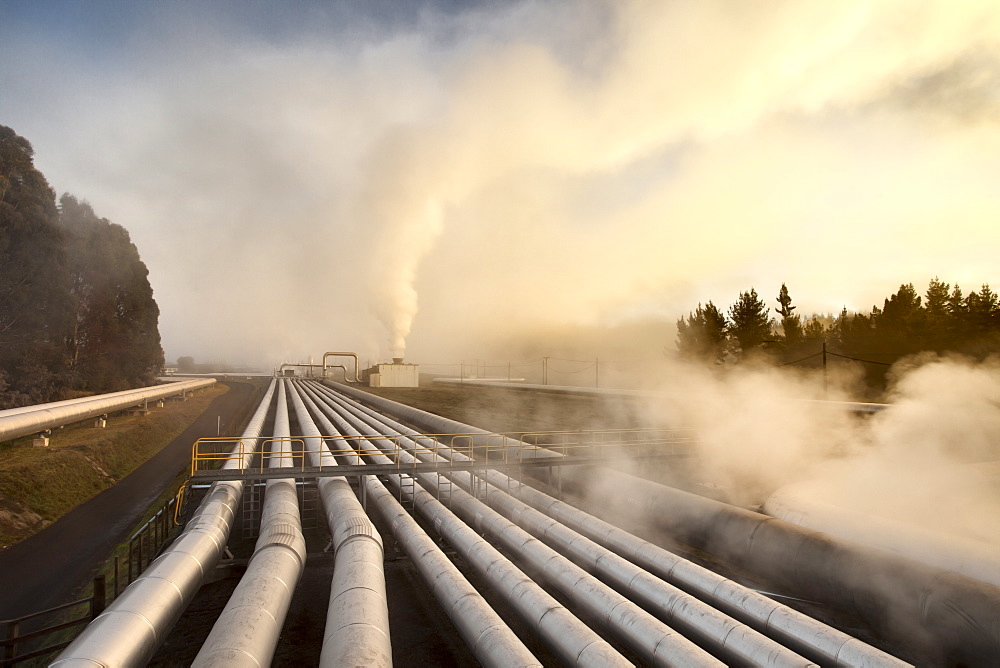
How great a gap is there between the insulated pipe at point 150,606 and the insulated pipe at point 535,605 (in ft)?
18.0

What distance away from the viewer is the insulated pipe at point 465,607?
6848 mm

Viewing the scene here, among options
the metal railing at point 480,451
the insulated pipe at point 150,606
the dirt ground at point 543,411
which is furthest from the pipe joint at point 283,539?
the dirt ground at point 543,411

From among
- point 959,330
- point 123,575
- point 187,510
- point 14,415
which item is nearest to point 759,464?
point 187,510

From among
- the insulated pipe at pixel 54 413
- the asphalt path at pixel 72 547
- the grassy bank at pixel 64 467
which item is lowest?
the asphalt path at pixel 72 547

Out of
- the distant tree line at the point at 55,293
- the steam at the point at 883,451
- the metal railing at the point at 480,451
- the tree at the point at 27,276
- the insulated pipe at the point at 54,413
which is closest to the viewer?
the steam at the point at 883,451

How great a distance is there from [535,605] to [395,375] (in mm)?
60445

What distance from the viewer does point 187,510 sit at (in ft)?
46.3

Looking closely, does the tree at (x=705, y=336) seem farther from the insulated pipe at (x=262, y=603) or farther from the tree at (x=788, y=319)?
the insulated pipe at (x=262, y=603)

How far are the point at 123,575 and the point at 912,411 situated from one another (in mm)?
28645

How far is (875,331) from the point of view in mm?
61875

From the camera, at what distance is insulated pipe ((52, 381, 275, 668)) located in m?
6.17

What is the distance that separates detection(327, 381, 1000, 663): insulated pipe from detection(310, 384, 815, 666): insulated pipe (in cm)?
391

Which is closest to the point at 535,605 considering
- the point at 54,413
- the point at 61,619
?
the point at 61,619

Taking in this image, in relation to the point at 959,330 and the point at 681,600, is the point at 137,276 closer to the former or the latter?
the point at 681,600
